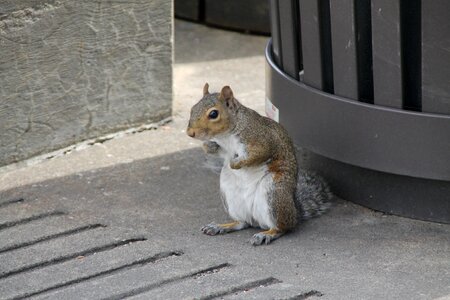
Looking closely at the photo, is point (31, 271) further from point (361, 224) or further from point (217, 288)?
point (361, 224)

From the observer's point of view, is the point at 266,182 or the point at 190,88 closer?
the point at 266,182

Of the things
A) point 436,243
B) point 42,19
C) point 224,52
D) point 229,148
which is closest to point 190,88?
point 224,52

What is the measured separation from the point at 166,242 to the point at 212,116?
0.55 meters

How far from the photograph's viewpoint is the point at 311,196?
4684mm

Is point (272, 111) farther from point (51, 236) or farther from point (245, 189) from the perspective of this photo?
point (51, 236)

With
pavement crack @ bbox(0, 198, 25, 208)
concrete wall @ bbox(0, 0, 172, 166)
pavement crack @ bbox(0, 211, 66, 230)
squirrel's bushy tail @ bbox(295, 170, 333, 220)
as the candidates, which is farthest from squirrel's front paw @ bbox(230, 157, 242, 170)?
concrete wall @ bbox(0, 0, 172, 166)

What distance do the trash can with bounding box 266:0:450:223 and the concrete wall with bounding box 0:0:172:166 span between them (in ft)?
2.92

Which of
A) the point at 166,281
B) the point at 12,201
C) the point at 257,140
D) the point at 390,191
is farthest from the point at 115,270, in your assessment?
the point at 390,191

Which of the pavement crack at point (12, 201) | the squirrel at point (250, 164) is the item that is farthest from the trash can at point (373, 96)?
the pavement crack at point (12, 201)

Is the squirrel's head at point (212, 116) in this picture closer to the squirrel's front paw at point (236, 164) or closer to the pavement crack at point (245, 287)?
the squirrel's front paw at point (236, 164)

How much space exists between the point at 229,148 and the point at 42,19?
1223mm

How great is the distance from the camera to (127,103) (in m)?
5.61

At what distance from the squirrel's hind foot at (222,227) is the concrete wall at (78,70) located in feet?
3.72

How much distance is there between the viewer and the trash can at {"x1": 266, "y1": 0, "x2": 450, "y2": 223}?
425 cm
